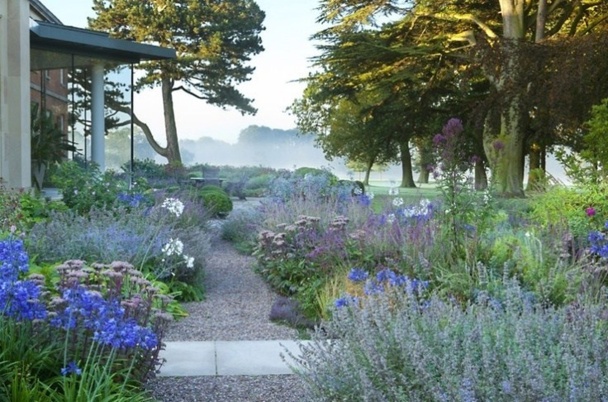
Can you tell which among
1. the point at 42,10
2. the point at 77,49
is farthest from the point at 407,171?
the point at 77,49

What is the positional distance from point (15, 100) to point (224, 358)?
30.7 ft

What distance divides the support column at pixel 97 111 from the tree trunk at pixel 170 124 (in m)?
17.9

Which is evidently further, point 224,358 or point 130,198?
point 130,198

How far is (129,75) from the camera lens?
1742 cm

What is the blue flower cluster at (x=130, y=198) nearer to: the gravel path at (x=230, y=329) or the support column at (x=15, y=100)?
the gravel path at (x=230, y=329)

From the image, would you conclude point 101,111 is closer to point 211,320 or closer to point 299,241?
point 299,241

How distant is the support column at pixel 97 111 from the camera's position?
16281 mm

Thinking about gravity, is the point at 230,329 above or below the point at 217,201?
below

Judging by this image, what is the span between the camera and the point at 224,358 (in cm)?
478

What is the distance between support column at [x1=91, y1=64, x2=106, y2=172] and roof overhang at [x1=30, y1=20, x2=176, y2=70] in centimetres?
29

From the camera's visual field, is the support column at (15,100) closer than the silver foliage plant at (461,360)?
No

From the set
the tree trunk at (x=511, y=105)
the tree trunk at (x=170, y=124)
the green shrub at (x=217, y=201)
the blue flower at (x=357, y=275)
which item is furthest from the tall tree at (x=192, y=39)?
the blue flower at (x=357, y=275)

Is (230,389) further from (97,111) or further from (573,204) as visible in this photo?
(97,111)

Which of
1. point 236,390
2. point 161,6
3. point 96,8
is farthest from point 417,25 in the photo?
point 236,390
